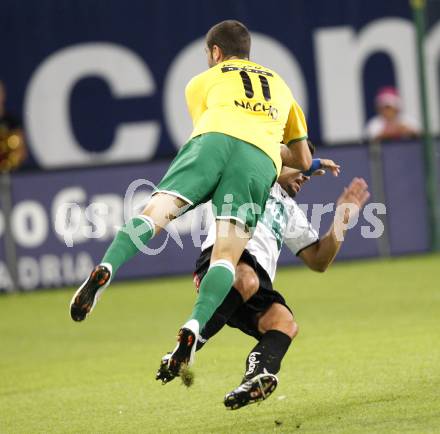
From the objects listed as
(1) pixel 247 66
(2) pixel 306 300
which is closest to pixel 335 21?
(2) pixel 306 300

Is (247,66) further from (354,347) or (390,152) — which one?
(390,152)

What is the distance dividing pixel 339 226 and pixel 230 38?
1304 mm

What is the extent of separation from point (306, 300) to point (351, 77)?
5.32 metres

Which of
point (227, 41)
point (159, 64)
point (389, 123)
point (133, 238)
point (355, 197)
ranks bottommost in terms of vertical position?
point (389, 123)

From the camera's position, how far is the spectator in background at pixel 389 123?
55.2ft

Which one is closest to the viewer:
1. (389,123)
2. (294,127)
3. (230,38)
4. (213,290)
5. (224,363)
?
(213,290)

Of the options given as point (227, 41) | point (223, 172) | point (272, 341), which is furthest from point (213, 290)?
point (227, 41)

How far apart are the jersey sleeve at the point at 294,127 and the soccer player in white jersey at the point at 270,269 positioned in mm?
300

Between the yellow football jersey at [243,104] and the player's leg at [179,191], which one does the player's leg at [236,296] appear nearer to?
the player's leg at [179,191]

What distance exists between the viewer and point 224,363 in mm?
9250

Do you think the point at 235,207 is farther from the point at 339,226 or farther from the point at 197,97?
the point at 339,226

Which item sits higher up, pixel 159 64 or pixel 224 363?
pixel 159 64

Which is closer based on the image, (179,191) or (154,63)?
(179,191)

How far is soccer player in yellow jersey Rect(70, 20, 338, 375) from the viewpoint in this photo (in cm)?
659
